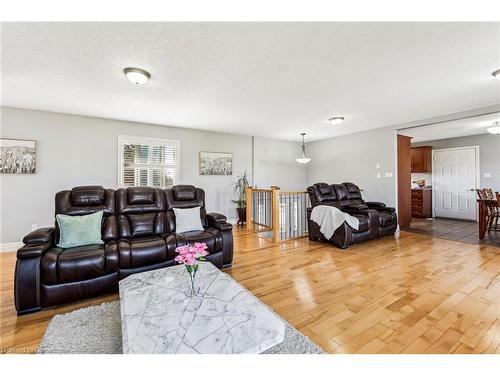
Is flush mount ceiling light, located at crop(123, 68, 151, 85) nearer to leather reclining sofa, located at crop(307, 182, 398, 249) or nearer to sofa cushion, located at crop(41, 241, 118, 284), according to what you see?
sofa cushion, located at crop(41, 241, 118, 284)

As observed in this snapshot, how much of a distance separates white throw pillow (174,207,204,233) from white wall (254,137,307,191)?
11.3ft

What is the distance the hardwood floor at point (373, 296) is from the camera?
1633 mm

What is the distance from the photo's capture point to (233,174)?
19.9 ft

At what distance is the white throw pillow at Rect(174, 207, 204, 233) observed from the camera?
9.96 ft

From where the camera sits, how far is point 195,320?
4.34 feet

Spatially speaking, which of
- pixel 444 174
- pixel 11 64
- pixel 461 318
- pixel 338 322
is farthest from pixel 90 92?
pixel 444 174

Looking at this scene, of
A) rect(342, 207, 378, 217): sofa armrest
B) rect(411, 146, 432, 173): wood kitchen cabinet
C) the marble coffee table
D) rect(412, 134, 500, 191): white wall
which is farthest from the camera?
rect(411, 146, 432, 173): wood kitchen cabinet

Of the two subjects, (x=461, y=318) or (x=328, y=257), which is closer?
(x=461, y=318)

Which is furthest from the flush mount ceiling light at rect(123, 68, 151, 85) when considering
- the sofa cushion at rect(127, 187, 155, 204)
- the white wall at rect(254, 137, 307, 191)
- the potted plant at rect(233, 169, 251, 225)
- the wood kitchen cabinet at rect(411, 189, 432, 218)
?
the wood kitchen cabinet at rect(411, 189, 432, 218)

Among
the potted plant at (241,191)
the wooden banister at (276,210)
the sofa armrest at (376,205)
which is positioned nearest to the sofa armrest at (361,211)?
the sofa armrest at (376,205)

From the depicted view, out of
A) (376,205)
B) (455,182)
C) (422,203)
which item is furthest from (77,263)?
(455,182)

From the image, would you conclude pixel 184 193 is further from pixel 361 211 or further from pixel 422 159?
pixel 422 159

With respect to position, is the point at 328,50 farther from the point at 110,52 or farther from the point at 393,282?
the point at 393,282

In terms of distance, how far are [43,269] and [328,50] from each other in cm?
328
